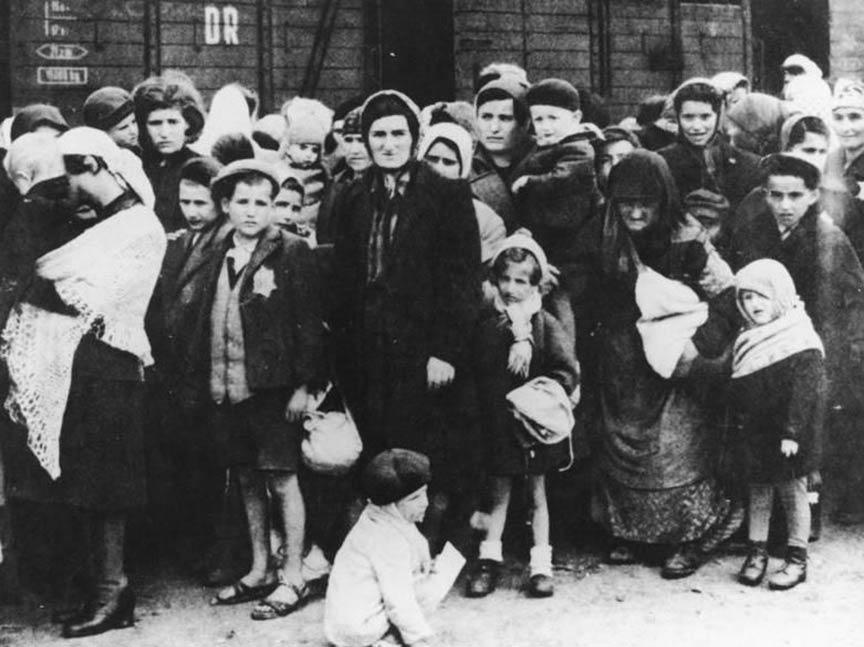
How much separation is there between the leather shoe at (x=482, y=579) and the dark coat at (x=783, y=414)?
121 cm

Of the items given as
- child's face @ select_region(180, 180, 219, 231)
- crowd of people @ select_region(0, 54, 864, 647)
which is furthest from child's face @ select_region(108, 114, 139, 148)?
child's face @ select_region(180, 180, 219, 231)

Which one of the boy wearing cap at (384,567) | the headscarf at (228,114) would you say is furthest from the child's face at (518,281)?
the headscarf at (228,114)

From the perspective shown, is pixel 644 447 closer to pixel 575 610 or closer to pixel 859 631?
pixel 575 610

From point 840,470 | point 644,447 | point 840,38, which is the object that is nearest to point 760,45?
point 840,38

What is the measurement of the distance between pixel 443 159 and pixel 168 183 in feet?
4.16

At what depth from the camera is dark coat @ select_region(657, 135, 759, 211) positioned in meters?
5.35

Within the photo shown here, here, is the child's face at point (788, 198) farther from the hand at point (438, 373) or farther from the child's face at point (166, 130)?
the child's face at point (166, 130)

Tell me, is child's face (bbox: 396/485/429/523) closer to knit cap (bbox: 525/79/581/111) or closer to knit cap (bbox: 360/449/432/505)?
knit cap (bbox: 360/449/432/505)

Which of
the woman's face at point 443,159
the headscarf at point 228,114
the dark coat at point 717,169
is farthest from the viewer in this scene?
the headscarf at point 228,114

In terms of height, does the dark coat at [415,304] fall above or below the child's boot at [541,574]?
above

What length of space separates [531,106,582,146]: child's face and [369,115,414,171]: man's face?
83cm

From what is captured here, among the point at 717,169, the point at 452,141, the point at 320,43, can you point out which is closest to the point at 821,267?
the point at 717,169

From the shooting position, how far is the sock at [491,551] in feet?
15.6

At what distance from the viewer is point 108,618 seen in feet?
14.2
